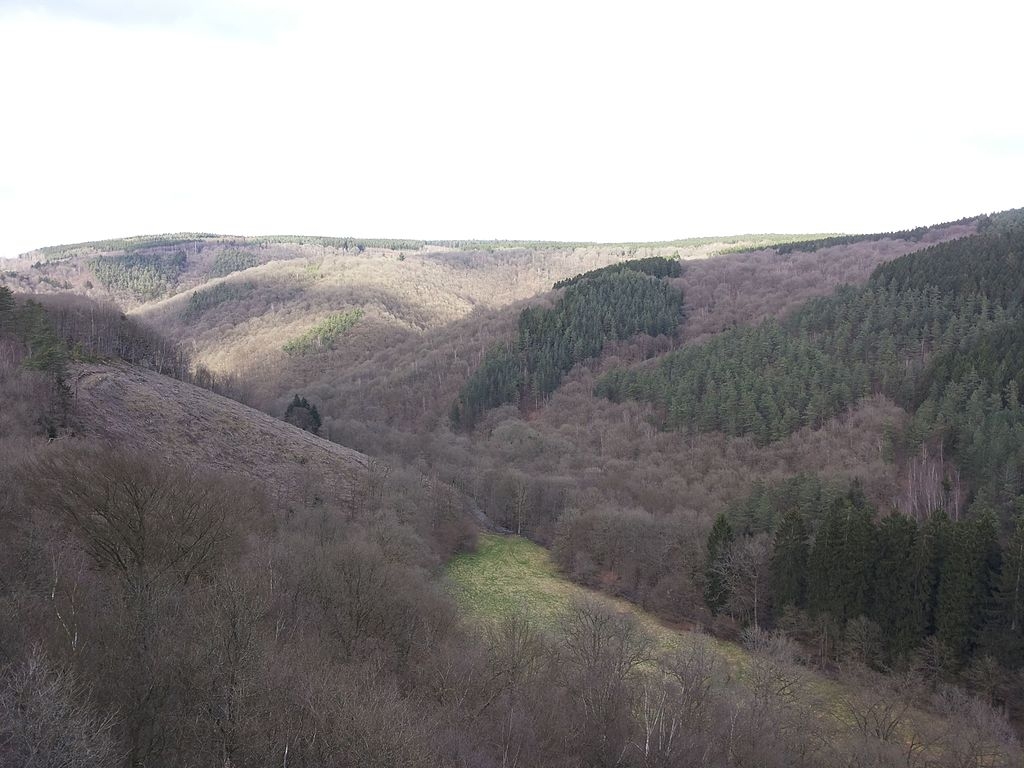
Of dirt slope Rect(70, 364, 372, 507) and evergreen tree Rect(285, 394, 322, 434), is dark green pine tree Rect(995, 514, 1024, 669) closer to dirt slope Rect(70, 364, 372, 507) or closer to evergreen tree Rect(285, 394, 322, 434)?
dirt slope Rect(70, 364, 372, 507)

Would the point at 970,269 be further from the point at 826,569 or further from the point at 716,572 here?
the point at 716,572

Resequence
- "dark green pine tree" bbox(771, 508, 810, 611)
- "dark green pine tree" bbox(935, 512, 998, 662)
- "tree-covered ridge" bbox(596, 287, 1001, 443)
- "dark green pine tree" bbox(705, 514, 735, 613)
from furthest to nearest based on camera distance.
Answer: "tree-covered ridge" bbox(596, 287, 1001, 443)
"dark green pine tree" bbox(705, 514, 735, 613)
"dark green pine tree" bbox(771, 508, 810, 611)
"dark green pine tree" bbox(935, 512, 998, 662)

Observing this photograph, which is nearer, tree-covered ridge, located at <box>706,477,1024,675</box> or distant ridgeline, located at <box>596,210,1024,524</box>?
tree-covered ridge, located at <box>706,477,1024,675</box>

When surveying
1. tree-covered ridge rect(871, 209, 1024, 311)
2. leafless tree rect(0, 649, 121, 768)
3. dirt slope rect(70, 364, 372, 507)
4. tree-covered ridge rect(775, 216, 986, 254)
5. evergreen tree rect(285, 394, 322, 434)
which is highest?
tree-covered ridge rect(775, 216, 986, 254)

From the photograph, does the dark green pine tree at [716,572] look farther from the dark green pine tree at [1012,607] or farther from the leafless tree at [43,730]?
the leafless tree at [43,730]

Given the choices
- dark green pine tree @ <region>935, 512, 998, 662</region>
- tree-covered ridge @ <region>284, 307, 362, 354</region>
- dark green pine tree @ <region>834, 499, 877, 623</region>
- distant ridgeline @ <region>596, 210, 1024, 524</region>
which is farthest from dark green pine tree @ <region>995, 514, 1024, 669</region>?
tree-covered ridge @ <region>284, 307, 362, 354</region>

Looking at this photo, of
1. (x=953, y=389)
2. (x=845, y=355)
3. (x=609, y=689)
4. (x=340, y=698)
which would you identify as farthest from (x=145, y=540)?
(x=845, y=355)
